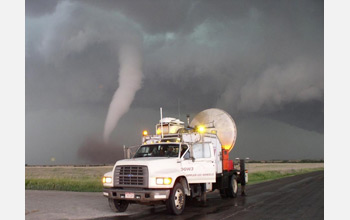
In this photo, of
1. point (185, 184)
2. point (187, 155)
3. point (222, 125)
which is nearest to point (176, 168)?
point (185, 184)

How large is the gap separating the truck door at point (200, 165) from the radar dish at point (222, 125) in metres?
2.91

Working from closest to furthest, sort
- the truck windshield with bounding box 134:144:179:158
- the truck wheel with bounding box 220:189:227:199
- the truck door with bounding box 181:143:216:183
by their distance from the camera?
the truck door with bounding box 181:143:216:183
the truck windshield with bounding box 134:144:179:158
the truck wheel with bounding box 220:189:227:199

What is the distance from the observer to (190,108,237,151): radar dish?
16625mm

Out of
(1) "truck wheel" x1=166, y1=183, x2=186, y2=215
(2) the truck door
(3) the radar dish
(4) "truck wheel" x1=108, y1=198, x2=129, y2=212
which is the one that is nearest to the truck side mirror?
(2) the truck door

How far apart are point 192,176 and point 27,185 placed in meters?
17.0

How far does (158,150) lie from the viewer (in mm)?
12836

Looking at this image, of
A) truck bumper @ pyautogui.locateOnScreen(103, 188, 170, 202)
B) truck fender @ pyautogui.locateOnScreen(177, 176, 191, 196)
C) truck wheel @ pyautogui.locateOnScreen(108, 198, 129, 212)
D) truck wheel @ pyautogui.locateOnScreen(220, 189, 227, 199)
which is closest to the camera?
truck bumper @ pyautogui.locateOnScreen(103, 188, 170, 202)

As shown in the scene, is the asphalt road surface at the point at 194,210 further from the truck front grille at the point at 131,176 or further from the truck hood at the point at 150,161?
the truck hood at the point at 150,161

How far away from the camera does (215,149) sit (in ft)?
49.7

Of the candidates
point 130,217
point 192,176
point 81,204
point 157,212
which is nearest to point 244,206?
point 192,176

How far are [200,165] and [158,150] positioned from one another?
162 cm

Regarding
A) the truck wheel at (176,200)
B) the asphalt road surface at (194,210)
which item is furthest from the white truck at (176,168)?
the asphalt road surface at (194,210)

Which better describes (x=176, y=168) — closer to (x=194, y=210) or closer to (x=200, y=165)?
(x=200, y=165)

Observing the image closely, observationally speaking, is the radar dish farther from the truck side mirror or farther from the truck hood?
the truck hood
